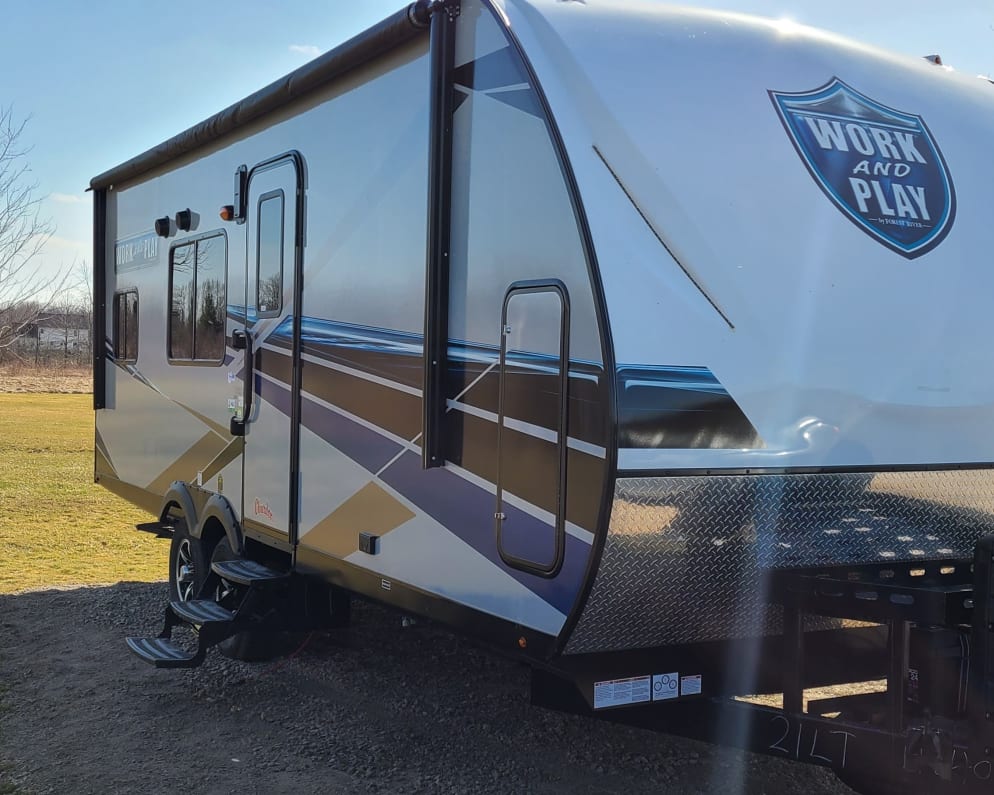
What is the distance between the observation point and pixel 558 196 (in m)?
3.16

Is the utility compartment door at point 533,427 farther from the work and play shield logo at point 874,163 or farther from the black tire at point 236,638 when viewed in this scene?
the black tire at point 236,638

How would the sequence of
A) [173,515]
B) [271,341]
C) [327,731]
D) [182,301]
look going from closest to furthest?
[327,731] < [271,341] < [182,301] < [173,515]

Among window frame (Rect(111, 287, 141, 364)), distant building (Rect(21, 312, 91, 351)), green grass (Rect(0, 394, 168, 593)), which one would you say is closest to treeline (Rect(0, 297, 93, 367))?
distant building (Rect(21, 312, 91, 351))

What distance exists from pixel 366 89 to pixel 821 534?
271 cm

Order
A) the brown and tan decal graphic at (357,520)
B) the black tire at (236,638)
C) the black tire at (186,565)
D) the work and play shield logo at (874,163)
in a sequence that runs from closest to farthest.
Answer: the work and play shield logo at (874,163) < the brown and tan decal graphic at (357,520) < the black tire at (236,638) < the black tire at (186,565)

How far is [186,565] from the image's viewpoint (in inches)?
259

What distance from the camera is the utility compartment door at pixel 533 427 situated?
3150 mm

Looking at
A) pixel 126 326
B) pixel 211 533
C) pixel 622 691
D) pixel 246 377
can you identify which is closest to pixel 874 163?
pixel 622 691

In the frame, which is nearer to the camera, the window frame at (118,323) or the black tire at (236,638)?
the black tire at (236,638)

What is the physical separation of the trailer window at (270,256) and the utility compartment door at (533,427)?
2074mm

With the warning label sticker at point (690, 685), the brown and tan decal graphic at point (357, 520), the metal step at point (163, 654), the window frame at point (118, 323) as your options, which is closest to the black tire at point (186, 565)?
the metal step at point (163, 654)

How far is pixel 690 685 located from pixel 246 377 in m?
3.09

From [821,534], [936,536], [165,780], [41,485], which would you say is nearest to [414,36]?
[821,534]

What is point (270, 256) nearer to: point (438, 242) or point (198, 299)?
point (198, 299)
